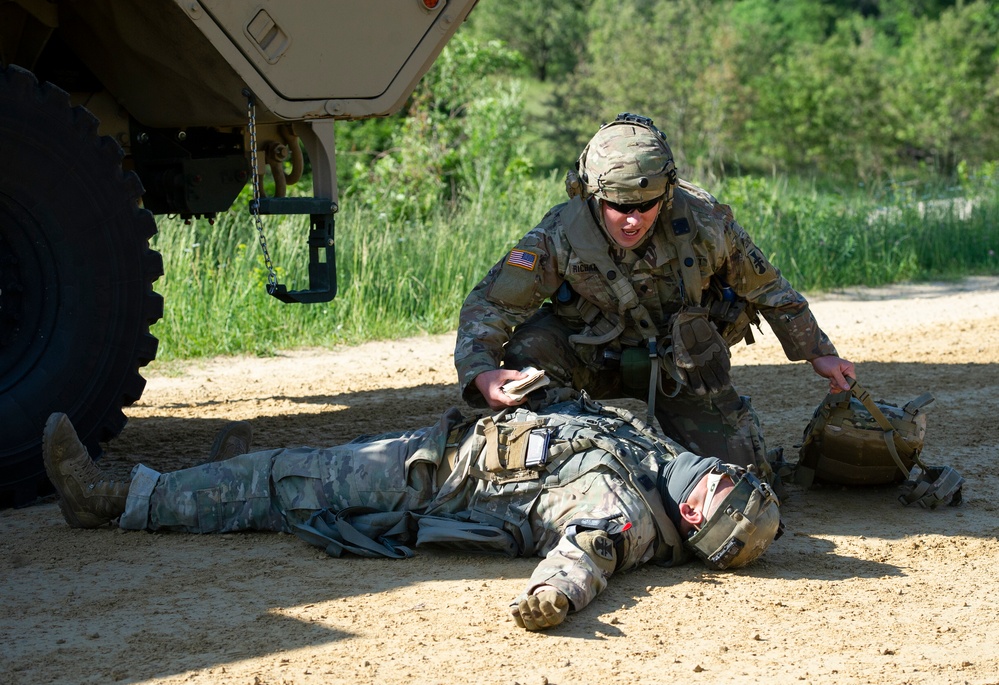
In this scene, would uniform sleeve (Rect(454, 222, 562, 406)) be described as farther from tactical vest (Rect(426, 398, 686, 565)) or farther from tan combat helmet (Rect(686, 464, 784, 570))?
tan combat helmet (Rect(686, 464, 784, 570))

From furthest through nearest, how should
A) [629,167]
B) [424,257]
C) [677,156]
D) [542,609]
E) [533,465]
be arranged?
[677,156], [424,257], [629,167], [533,465], [542,609]

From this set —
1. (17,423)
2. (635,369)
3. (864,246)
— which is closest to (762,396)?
(635,369)

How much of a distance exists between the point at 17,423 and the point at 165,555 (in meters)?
0.77

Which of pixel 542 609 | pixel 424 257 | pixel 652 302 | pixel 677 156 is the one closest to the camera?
pixel 542 609

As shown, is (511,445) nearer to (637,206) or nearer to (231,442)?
(637,206)

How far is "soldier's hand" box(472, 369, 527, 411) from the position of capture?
12.9ft

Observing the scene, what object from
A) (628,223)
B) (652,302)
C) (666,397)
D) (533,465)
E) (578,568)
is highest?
(628,223)

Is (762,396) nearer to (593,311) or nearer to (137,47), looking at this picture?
(593,311)

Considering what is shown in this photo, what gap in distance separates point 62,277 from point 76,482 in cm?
77

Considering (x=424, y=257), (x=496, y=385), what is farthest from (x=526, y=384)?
(x=424, y=257)

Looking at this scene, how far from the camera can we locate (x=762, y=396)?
617 cm

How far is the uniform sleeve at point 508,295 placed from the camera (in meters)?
4.29

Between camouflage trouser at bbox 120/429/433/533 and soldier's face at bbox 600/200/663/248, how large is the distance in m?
1.05

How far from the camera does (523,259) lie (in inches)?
173
